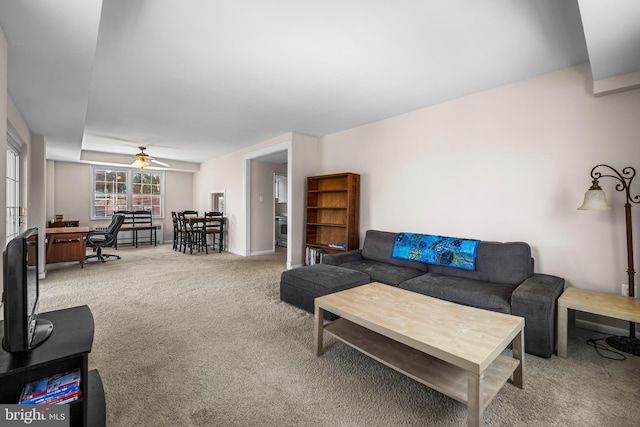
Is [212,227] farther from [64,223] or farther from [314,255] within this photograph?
[314,255]

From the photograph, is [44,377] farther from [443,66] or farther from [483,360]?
[443,66]

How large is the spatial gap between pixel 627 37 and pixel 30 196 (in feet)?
22.3

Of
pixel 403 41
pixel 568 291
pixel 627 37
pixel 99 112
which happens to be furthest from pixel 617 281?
pixel 99 112

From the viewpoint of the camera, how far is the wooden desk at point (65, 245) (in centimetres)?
466

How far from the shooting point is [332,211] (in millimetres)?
4688

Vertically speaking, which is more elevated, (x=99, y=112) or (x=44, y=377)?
(x=99, y=112)

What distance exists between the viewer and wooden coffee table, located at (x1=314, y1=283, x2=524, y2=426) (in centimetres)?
134

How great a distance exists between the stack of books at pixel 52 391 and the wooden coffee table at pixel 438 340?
135 centimetres

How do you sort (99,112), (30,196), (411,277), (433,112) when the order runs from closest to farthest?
(411,277)
(433,112)
(99,112)
(30,196)

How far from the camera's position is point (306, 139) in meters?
4.93

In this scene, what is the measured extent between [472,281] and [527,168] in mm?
1255

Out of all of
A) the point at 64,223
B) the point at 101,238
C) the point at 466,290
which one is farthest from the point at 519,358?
the point at 64,223

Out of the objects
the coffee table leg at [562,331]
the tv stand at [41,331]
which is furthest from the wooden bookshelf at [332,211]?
the tv stand at [41,331]
